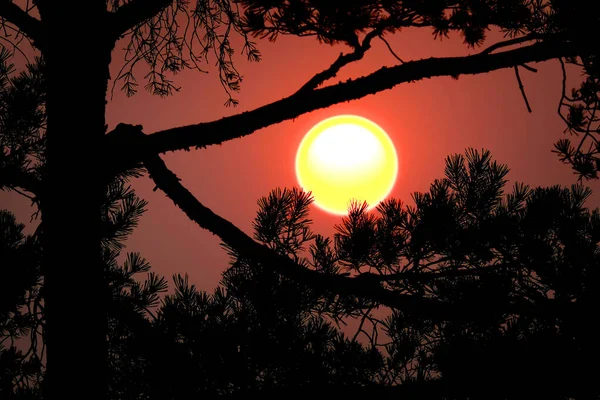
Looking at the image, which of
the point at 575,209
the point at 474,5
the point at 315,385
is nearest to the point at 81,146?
the point at 315,385

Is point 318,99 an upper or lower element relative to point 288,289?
upper

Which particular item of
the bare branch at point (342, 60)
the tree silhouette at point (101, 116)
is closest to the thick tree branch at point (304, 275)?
the tree silhouette at point (101, 116)

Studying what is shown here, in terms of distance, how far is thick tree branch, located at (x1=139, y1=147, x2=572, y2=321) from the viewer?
149 cm

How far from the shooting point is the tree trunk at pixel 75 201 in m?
1.58

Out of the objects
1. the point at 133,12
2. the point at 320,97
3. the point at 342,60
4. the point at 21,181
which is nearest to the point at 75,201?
the point at 21,181

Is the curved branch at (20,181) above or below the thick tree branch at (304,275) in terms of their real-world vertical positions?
above

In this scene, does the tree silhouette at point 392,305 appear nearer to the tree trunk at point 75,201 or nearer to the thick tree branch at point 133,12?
the tree trunk at point 75,201

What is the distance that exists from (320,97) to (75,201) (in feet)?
2.80

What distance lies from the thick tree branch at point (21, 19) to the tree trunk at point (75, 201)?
44 mm

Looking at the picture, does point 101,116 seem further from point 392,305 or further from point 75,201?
point 392,305

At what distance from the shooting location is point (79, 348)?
1.58 metres

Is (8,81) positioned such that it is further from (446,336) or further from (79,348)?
(446,336)

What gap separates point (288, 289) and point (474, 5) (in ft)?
4.33

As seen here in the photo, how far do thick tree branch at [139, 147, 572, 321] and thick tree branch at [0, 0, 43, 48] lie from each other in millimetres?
624
